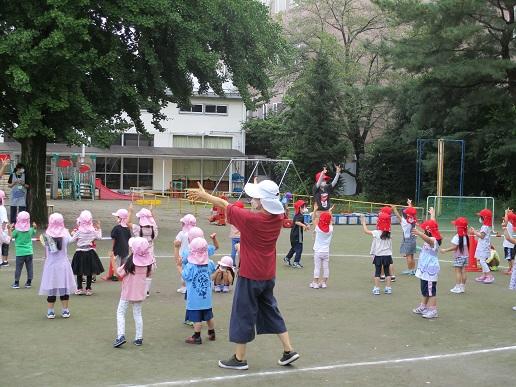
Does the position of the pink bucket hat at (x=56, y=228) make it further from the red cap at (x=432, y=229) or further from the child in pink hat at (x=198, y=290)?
the red cap at (x=432, y=229)

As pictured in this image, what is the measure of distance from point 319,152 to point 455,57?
38.1 ft

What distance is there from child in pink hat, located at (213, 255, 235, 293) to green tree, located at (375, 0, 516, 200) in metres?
19.5

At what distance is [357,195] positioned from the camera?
4231cm

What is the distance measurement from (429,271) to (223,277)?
3.74 metres

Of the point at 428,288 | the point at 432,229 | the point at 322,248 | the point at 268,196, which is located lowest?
the point at 428,288

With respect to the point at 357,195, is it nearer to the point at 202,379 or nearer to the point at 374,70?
the point at 374,70

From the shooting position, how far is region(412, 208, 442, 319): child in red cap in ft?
33.0

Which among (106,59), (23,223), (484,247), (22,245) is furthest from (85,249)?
(106,59)

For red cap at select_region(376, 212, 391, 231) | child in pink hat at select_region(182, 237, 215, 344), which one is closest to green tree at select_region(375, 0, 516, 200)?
red cap at select_region(376, 212, 391, 231)

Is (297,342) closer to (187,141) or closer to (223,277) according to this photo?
(223,277)

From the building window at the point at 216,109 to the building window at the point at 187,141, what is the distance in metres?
2.20

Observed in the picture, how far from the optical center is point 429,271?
10.0 meters

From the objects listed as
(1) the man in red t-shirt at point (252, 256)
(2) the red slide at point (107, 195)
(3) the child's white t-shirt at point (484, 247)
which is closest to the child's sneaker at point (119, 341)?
(1) the man in red t-shirt at point (252, 256)

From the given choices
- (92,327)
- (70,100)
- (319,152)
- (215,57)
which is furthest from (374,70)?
(92,327)
